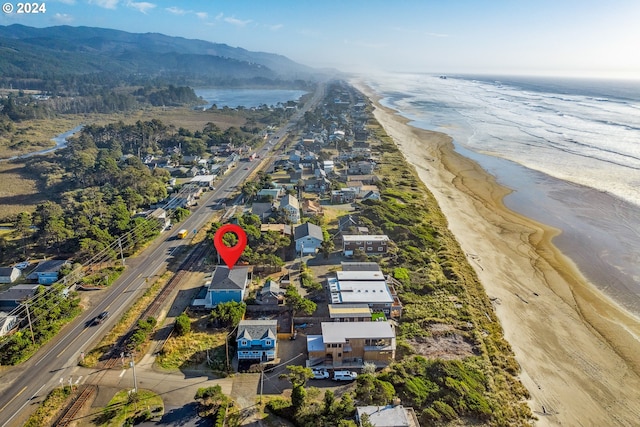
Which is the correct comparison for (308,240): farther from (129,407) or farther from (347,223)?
(129,407)

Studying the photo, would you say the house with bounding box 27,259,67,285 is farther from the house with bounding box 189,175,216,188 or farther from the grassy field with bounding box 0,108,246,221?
the house with bounding box 189,175,216,188

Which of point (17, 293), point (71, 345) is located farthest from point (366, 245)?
point (17, 293)

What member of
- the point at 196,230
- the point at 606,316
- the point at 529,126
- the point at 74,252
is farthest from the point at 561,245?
the point at 529,126

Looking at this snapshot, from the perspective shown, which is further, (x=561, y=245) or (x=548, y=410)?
(x=561, y=245)

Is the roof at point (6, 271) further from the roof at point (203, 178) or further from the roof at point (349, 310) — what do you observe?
the roof at point (203, 178)

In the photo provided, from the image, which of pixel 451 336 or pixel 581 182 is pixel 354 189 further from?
pixel 581 182

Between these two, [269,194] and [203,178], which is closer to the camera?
[269,194]
